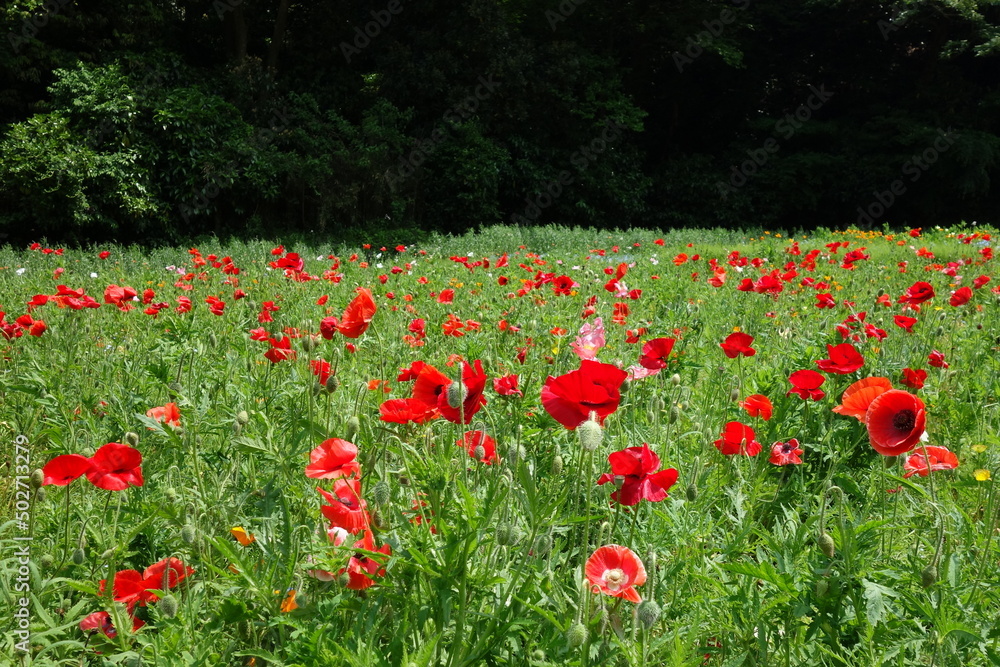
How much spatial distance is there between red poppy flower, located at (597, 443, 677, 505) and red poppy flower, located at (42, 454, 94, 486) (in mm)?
872

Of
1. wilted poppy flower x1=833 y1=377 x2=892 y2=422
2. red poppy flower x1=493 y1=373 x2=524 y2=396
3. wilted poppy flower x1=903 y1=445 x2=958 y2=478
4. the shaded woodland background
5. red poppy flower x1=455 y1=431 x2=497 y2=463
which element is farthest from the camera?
the shaded woodland background

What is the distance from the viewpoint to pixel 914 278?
19.1 ft

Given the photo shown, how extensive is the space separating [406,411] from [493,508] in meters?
0.37

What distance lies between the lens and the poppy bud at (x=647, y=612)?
0.95 m

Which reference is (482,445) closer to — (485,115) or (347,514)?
(347,514)

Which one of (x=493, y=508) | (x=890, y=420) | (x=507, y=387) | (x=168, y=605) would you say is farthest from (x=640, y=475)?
(x=168, y=605)

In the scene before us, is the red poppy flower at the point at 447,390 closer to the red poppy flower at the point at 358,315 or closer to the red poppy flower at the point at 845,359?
the red poppy flower at the point at 358,315

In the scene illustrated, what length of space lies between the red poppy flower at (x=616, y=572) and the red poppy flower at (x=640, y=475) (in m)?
0.09

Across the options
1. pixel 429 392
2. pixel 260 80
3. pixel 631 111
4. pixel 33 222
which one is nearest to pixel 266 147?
pixel 260 80

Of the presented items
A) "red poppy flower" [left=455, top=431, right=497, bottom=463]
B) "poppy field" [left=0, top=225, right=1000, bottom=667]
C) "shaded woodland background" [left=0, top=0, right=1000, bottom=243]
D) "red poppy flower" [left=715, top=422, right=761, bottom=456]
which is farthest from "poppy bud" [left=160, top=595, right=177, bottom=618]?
"shaded woodland background" [left=0, top=0, right=1000, bottom=243]

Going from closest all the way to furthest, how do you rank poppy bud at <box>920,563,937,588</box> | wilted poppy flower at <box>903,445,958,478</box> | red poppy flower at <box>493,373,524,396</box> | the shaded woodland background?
poppy bud at <box>920,563,937,588</box> → wilted poppy flower at <box>903,445,958,478</box> → red poppy flower at <box>493,373,524,396</box> → the shaded woodland background

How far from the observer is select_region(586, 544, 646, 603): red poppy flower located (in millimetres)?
1000

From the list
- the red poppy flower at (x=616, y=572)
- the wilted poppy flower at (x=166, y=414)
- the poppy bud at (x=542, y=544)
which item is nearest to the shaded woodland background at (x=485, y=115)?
the wilted poppy flower at (x=166, y=414)

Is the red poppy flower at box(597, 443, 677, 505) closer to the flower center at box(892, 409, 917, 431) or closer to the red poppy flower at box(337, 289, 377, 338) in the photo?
the flower center at box(892, 409, 917, 431)
